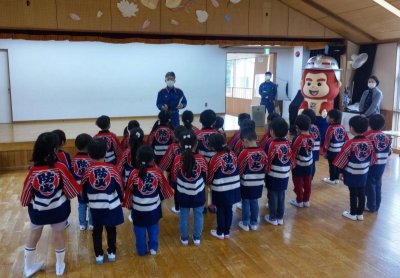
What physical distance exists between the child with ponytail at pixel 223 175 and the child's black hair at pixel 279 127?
583mm

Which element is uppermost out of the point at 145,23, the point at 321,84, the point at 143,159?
the point at 145,23

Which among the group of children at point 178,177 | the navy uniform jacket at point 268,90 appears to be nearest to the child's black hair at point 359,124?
the group of children at point 178,177

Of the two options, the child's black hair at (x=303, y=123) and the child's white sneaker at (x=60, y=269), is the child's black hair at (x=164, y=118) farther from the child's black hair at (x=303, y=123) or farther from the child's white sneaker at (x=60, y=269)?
the child's white sneaker at (x=60, y=269)

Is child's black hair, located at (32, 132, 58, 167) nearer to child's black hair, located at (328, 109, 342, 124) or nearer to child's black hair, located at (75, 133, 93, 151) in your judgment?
child's black hair, located at (75, 133, 93, 151)

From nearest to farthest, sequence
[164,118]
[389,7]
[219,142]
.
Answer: [219,142]
[164,118]
[389,7]

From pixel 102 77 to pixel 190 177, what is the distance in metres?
7.71

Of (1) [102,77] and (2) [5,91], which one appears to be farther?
(1) [102,77]

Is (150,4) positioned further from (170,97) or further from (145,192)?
(145,192)

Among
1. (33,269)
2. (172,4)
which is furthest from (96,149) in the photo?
(172,4)

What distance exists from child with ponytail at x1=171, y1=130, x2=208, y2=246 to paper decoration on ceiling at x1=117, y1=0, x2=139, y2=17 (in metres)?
3.36

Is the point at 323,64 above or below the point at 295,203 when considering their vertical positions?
above

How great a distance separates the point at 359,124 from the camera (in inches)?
144

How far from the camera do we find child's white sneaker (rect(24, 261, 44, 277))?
9.16 ft

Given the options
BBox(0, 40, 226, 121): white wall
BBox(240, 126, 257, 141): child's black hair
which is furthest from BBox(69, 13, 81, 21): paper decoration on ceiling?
BBox(0, 40, 226, 121): white wall
